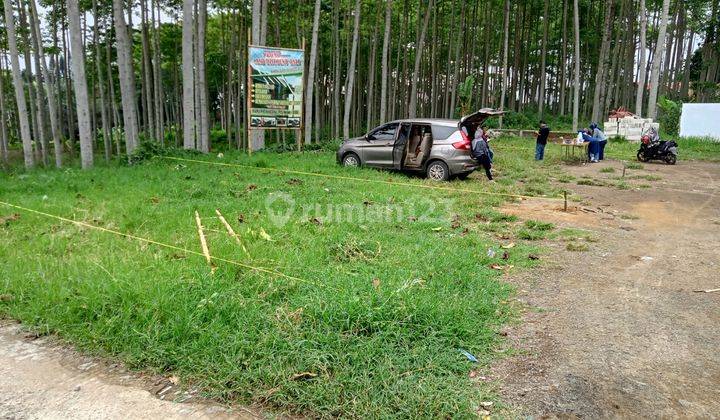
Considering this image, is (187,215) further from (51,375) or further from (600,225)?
(600,225)

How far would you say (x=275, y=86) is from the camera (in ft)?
50.1

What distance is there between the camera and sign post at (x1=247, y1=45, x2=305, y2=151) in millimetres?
14766

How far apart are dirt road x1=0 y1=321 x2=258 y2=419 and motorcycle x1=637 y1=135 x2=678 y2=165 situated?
15990mm

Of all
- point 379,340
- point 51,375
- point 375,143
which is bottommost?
point 51,375

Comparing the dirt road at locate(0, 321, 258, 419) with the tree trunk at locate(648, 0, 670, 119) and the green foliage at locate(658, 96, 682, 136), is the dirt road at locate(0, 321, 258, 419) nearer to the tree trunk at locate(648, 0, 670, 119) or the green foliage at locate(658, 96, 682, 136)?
the tree trunk at locate(648, 0, 670, 119)

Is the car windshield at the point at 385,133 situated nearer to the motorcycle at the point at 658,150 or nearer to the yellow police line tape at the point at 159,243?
the yellow police line tape at the point at 159,243

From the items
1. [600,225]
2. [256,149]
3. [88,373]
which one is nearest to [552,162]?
[600,225]

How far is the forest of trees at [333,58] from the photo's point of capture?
18.2 meters

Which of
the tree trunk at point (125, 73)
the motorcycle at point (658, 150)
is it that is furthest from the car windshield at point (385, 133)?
the motorcycle at point (658, 150)

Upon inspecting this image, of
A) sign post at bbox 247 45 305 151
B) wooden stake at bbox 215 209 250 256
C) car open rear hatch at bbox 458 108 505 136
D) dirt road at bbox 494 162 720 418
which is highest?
sign post at bbox 247 45 305 151

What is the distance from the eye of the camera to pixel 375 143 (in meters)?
12.2

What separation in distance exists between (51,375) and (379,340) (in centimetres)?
223

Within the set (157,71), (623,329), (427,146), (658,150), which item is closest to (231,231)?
(623,329)

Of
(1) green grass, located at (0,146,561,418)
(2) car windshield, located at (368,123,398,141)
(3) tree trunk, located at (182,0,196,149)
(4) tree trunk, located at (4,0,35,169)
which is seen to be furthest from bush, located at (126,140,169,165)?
(4) tree trunk, located at (4,0,35,169)
